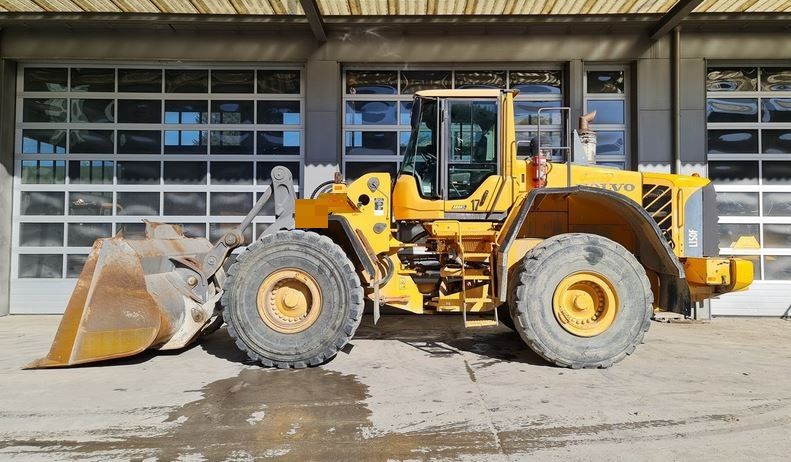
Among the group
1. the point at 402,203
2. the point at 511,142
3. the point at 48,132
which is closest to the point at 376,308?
the point at 402,203

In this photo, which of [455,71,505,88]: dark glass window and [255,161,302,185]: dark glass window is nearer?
[255,161,302,185]: dark glass window

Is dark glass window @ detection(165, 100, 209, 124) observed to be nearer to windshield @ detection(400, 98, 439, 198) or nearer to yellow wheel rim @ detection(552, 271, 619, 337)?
windshield @ detection(400, 98, 439, 198)

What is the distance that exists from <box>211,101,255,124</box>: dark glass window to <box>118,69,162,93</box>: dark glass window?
3.71 feet

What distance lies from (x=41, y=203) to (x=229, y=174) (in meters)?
3.56

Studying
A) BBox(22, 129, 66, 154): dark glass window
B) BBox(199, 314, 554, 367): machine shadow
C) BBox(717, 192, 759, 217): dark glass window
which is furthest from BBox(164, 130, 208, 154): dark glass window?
BBox(717, 192, 759, 217): dark glass window

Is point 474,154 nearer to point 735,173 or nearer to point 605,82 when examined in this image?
point 605,82

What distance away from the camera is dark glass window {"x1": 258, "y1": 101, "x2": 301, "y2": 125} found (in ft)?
28.1

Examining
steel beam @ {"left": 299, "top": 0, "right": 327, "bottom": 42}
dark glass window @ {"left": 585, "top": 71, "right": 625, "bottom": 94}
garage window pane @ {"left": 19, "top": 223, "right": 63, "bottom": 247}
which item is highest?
steel beam @ {"left": 299, "top": 0, "right": 327, "bottom": 42}

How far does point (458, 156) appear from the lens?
16.3ft

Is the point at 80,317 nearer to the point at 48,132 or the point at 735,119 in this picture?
the point at 48,132

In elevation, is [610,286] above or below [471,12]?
below

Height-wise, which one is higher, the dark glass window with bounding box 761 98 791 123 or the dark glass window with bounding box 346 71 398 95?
the dark glass window with bounding box 346 71 398 95

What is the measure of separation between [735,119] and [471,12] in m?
5.30

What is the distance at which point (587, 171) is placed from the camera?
5020 mm
